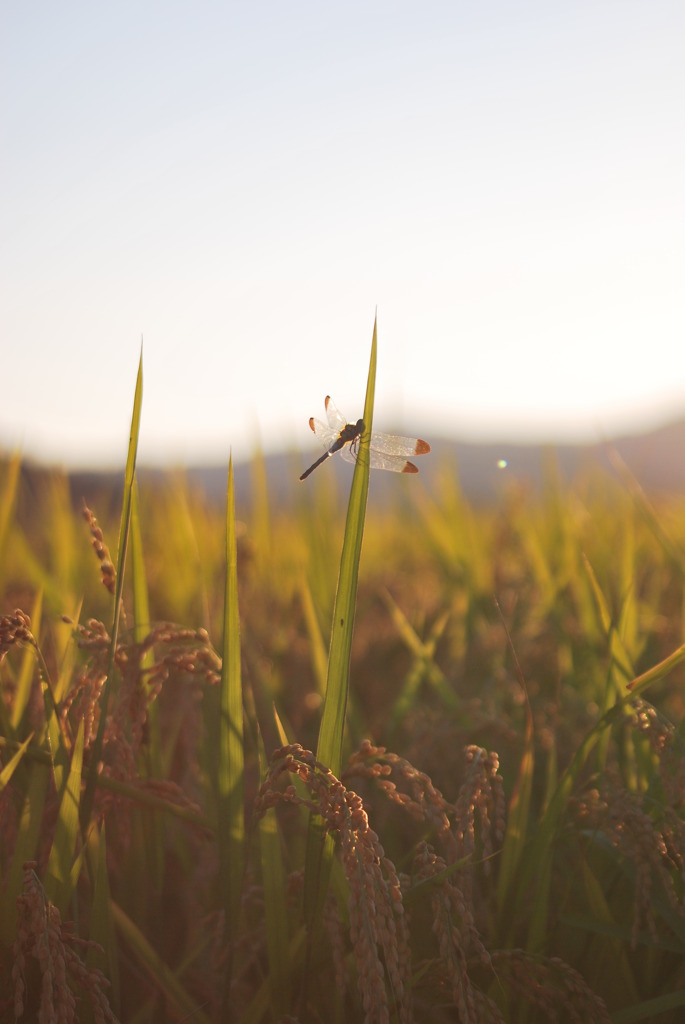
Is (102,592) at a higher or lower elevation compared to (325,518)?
lower

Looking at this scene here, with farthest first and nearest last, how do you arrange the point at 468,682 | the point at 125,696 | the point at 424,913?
the point at 468,682 → the point at 424,913 → the point at 125,696

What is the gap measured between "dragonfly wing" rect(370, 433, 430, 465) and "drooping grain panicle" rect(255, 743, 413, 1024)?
682 mm

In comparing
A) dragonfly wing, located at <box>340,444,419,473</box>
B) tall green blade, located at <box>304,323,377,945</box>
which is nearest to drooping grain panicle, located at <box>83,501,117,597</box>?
tall green blade, located at <box>304,323,377,945</box>

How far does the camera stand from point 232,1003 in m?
1.27

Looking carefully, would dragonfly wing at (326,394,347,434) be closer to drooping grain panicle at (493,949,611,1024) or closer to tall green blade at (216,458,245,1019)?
tall green blade at (216,458,245,1019)

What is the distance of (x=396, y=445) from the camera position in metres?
1.57

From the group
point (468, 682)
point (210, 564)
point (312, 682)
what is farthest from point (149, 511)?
point (468, 682)

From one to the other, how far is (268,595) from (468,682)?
897 millimetres

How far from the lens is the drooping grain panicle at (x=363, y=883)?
34.4 inches

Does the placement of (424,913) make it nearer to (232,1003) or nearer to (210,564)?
(232,1003)

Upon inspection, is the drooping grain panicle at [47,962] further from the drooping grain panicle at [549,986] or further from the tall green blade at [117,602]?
the drooping grain panicle at [549,986]

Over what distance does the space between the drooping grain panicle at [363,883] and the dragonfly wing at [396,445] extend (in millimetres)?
682

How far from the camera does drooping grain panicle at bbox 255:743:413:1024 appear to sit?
0.87 metres

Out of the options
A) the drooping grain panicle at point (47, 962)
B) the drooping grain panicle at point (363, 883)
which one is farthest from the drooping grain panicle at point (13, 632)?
the drooping grain panicle at point (363, 883)
